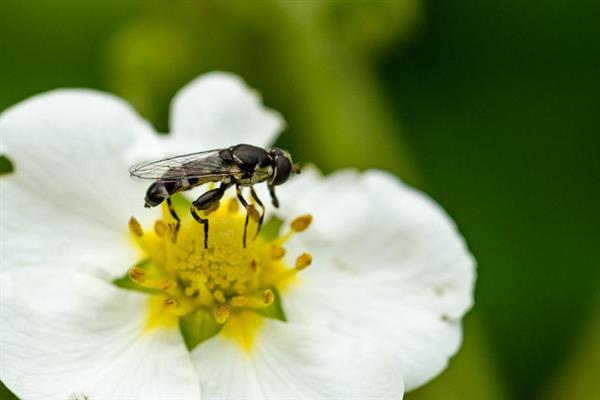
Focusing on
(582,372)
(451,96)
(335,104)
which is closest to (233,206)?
(335,104)

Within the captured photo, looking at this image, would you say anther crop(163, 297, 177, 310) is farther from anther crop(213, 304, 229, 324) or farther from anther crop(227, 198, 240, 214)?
anther crop(227, 198, 240, 214)

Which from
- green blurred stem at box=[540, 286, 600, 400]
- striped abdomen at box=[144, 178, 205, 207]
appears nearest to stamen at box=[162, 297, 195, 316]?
striped abdomen at box=[144, 178, 205, 207]

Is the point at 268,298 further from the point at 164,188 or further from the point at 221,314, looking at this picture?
the point at 164,188

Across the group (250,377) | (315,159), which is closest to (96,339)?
(250,377)

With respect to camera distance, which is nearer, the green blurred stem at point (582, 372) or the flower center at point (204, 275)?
the flower center at point (204, 275)

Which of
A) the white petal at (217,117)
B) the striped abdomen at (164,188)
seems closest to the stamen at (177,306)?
the striped abdomen at (164,188)

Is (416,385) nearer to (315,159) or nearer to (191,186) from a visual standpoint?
(191,186)

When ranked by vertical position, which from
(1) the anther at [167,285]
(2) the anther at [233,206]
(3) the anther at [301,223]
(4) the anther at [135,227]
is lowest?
(1) the anther at [167,285]

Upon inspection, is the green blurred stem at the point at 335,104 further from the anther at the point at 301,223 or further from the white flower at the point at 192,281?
the anther at the point at 301,223
